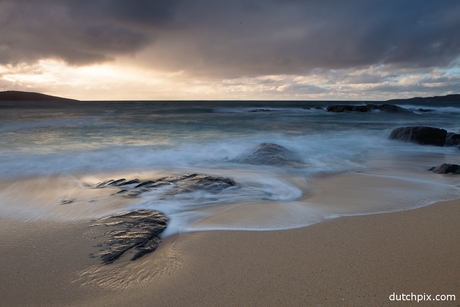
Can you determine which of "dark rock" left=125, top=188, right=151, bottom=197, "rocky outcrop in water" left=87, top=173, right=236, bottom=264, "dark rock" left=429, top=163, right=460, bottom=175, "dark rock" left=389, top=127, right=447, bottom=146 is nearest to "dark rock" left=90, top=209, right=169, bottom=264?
"rocky outcrop in water" left=87, top=173, right=236, bottom=264

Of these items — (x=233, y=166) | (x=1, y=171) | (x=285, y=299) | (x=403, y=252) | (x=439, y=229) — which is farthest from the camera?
(x=233, y=166)

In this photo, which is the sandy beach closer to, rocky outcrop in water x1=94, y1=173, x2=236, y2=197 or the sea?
the sea

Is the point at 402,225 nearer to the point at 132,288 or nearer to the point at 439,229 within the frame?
the point at 439,229

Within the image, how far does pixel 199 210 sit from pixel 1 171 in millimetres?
4749

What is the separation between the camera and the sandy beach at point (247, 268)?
1.50 meters

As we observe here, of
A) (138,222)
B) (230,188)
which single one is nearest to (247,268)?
(138,222)

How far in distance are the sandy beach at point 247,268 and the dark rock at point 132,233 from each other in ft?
0.30

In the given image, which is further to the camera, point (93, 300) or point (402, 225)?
point (402, 225)

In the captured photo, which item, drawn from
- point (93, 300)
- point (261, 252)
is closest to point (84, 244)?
point (93, 300)

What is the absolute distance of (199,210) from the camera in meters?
2.89

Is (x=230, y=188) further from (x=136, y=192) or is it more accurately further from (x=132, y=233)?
(x=132, y=233)

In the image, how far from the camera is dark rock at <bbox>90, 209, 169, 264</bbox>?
1.92m

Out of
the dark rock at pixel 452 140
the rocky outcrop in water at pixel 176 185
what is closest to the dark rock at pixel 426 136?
the dark rock at pixel 452 140

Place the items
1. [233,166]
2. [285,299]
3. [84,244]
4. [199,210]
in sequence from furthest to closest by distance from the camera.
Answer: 1. [233,166]
2. [199,210]
3. [84,244]
4. [285,299]
